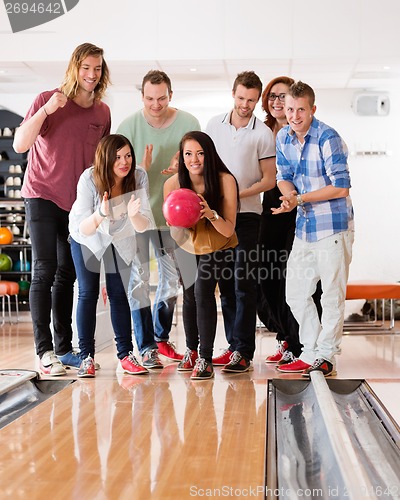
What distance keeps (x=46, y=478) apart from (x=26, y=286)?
5.77 metres

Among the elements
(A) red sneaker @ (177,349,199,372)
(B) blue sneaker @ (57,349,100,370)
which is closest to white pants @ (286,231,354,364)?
(A) red sneaker @ (177,349,199,372)

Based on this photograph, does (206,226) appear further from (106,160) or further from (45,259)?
(45,259)

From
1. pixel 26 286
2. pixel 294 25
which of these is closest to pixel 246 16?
pixel 294 25

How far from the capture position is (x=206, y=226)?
368cm

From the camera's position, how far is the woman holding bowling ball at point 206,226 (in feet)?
11.9

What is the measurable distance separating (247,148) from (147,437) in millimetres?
1924

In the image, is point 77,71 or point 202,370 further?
point 77,71

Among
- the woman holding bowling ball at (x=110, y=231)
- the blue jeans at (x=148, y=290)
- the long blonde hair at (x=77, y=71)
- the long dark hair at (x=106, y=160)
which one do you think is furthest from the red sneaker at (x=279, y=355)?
the long blonde hair at (x=77, y=71)

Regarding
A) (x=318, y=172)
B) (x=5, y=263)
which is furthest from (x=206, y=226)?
(x=5, y=263)

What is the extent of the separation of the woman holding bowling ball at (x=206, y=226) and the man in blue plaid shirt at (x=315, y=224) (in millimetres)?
285

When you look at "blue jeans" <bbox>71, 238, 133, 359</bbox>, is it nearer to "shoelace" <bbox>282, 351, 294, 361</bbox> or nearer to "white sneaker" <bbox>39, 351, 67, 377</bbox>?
"white sneaker" <bbox>39, 351, 67, 377</bbox>

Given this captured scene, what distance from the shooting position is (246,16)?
6719mm

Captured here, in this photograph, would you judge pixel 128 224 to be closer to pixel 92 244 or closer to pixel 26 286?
pixel 92 244

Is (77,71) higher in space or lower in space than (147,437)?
higher
